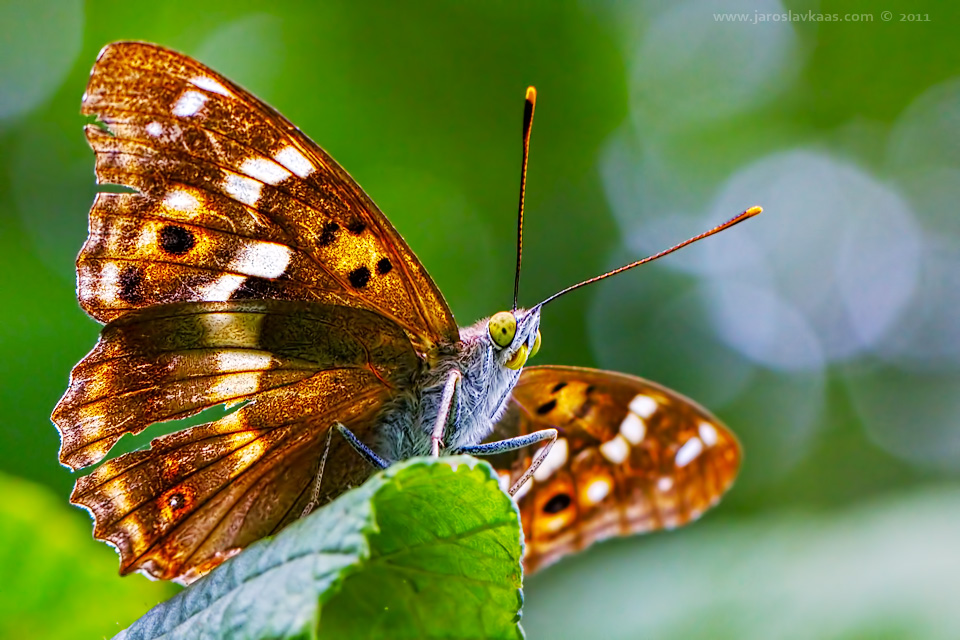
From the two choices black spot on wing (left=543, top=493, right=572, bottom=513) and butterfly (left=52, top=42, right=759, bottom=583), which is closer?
butterfly (left=52, top=42, right=759, bottom=583)

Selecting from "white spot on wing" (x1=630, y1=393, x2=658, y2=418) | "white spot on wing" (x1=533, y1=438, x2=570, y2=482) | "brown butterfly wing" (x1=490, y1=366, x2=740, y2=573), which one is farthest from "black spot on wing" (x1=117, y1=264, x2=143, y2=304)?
"white spot on wing" (x1=630, y1=393, x2=658, y2=418)

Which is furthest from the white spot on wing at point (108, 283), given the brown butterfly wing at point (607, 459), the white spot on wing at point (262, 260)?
the brown butterfly wing at point (607, 459)

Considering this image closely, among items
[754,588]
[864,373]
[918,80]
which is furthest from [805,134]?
[754,588]

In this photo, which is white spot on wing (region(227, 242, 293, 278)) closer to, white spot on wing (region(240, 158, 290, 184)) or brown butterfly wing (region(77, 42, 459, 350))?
brown butterfly wing (region(77, 42, 459, 350))

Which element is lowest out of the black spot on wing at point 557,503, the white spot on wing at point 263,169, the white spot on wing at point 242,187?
the black spot on wing at point 557,503

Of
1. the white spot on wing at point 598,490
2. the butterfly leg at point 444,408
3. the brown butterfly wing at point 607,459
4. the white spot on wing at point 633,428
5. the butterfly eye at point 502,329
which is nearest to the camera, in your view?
the butterfly leg at point 444,408

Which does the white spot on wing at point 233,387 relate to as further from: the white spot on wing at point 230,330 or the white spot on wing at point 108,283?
the white spot on wing at point 108,283
